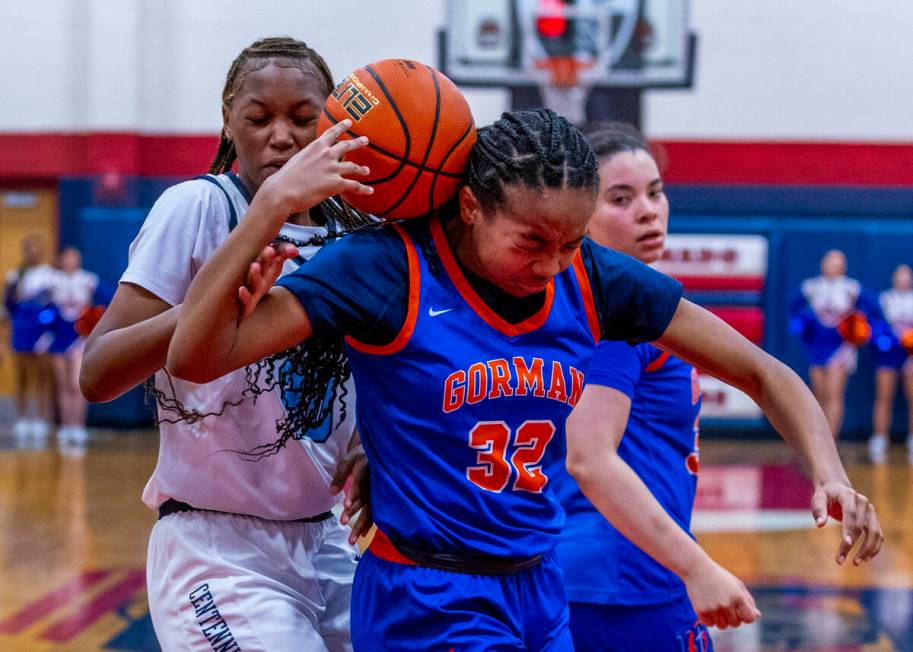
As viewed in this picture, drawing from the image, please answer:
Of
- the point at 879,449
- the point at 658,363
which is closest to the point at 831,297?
the point at 879,449

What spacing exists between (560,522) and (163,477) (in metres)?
0.80

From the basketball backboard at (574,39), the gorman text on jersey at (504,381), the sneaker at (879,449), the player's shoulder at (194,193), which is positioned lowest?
the sneaker at (879,449)

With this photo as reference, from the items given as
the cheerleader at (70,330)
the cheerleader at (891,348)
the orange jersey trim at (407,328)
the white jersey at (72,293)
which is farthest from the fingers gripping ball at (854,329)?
the orange jersey trim at (407,328)

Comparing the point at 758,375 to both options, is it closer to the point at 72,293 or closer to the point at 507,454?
the point at 507,454

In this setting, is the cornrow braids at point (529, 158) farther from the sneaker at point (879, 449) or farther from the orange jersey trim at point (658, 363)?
the sneaker at point (879, 449)

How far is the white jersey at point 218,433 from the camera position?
2.24 metres

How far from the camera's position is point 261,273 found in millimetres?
1791

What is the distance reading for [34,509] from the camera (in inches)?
320

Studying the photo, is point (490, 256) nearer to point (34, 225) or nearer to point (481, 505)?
point (481, 505)

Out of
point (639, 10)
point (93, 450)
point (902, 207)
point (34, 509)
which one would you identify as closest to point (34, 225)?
point (93, 450)

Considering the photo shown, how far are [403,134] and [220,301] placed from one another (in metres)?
0.46

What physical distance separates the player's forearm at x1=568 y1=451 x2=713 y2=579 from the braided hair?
0.52m

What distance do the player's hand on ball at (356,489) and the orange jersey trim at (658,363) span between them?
77cm

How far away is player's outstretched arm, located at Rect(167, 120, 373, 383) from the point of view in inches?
70.4
